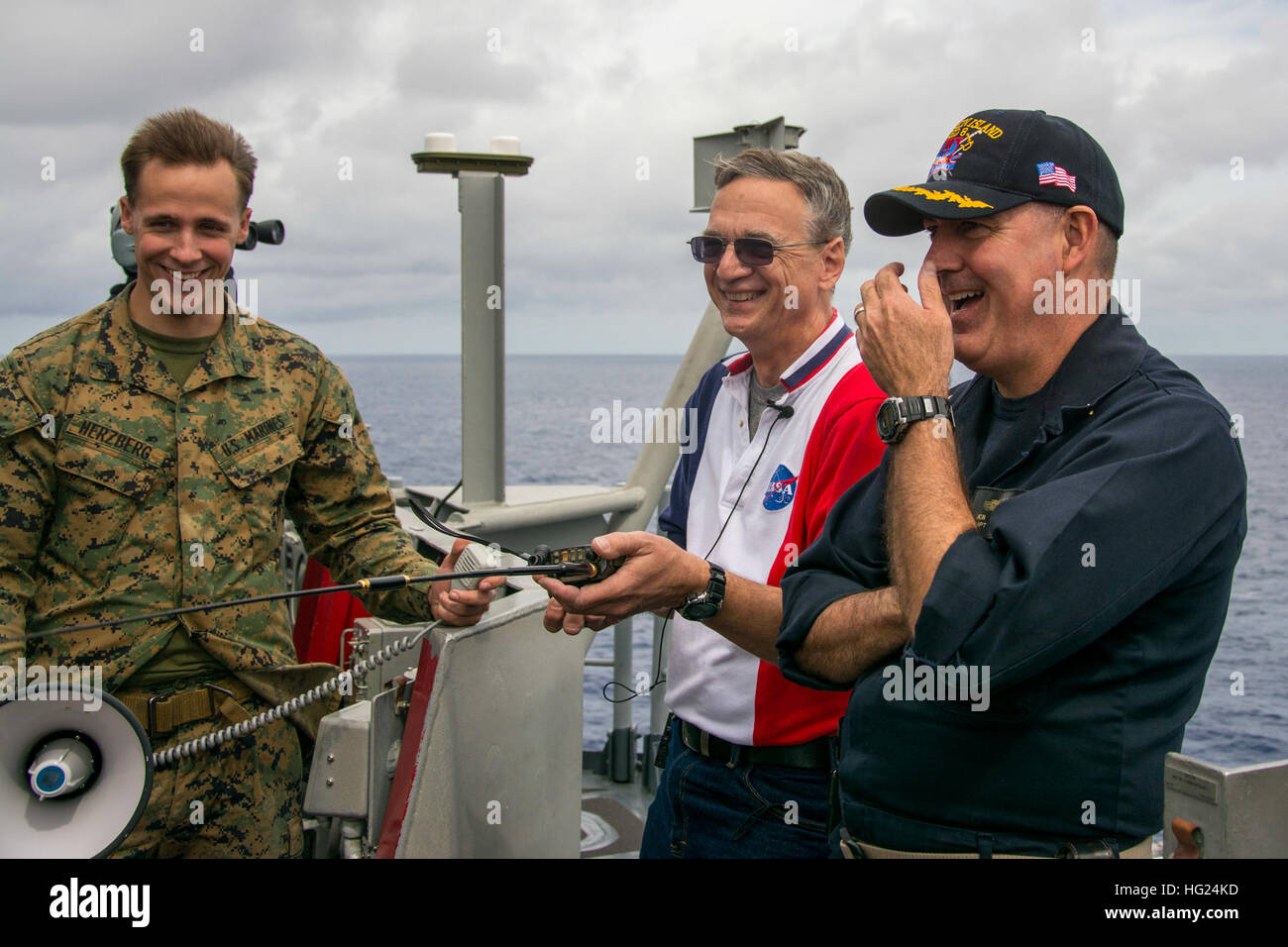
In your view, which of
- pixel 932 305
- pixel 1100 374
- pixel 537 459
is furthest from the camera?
pixel 537 459

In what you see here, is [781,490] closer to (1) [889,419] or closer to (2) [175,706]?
(1) [889,419]

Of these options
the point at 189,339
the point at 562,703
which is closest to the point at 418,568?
the point at 562,703

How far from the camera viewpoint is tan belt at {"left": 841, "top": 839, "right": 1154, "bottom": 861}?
6.44 ft

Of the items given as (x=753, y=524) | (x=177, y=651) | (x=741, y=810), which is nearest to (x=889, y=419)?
(x=753, y=524)

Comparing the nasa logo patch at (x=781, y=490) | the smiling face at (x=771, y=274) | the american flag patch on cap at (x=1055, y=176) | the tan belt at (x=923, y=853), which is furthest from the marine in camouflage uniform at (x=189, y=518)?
the american flag patch on cap at (x=1055, y=176)

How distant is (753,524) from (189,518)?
136 centimetres

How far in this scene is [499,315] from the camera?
641cm

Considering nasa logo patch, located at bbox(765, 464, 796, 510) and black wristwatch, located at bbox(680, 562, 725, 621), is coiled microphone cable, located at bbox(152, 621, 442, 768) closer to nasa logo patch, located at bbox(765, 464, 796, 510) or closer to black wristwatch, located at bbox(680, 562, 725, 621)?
black wristwatch, located at bbox(680, 562, 725, 621)

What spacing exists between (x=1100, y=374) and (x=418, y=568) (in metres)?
1.82

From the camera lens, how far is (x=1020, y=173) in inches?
87.6

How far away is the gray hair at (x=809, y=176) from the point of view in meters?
3.04

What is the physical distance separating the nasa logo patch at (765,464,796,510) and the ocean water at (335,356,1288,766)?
0.95 meters

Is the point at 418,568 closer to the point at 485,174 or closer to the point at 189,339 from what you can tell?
the point at 189,339

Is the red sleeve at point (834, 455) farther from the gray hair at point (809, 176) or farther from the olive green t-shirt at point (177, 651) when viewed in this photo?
the olive green t-shirt at point (177, 651)
